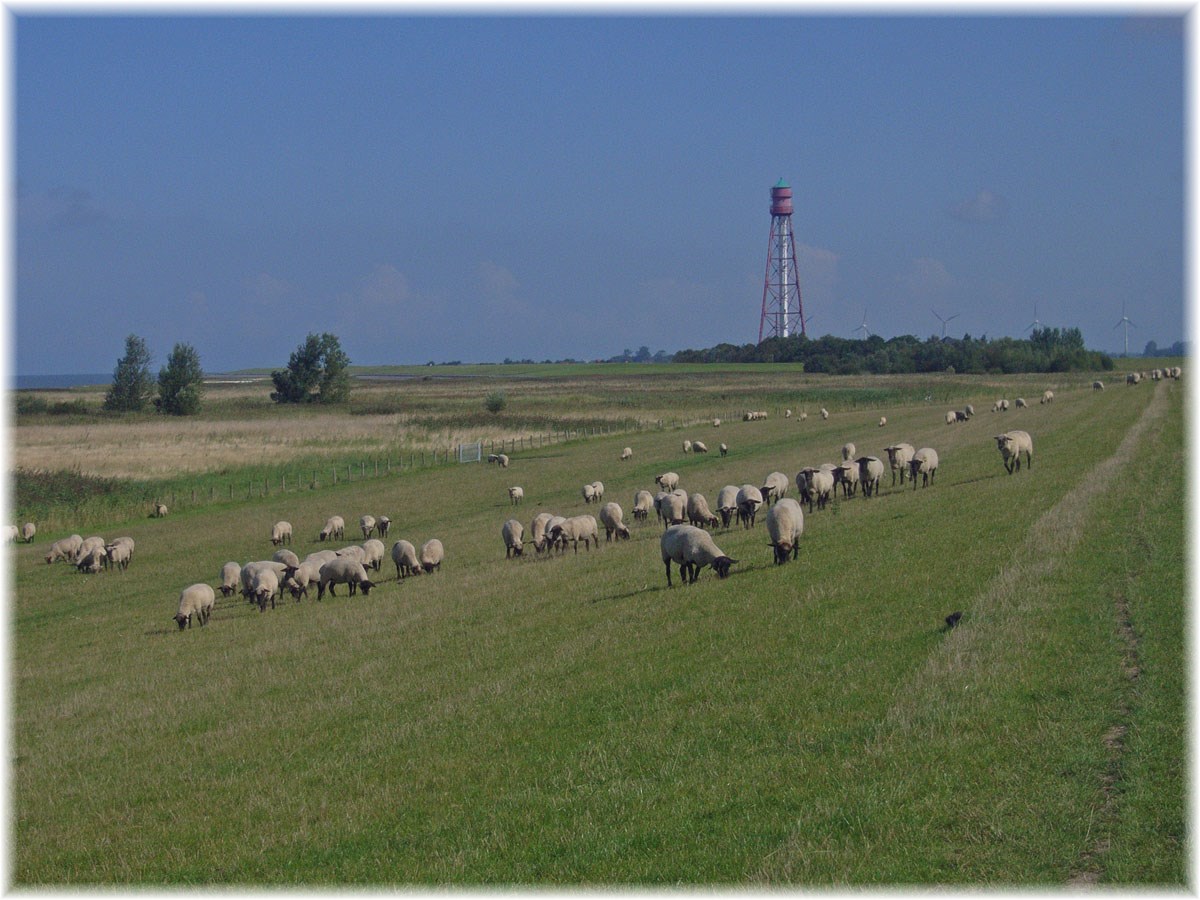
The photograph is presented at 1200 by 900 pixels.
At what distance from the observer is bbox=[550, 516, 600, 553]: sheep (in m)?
33.6

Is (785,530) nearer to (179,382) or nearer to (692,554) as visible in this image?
(692,554)

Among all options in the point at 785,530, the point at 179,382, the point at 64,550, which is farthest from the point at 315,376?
the point at 785,530

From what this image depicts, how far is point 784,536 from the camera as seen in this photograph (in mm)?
24500

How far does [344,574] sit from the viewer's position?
101 ft

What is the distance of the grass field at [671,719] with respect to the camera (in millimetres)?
10438

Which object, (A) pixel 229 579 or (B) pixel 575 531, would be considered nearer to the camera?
(A) pixel 229 579

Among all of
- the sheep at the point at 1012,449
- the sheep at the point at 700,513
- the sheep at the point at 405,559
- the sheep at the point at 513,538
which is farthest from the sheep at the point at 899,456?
the sheep at the point at 405,559

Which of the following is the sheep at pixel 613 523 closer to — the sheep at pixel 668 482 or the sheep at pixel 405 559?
the sheep at pixel 405 559

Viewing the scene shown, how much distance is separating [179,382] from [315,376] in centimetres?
1984

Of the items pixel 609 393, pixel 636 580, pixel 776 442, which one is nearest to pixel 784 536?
pixel 636 580

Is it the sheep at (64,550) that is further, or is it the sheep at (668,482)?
the sheep at (668,482)

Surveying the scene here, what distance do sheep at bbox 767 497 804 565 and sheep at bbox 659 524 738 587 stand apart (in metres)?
0.98

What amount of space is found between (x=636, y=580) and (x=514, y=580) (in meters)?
3.97

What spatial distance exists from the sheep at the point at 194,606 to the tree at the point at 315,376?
370ft
